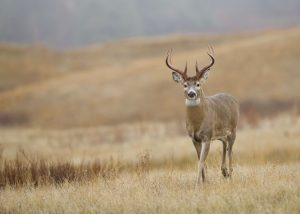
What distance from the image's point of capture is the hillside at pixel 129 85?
4541 centimetres

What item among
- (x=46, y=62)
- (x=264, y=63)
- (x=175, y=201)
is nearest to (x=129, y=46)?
(x=46, y=62)

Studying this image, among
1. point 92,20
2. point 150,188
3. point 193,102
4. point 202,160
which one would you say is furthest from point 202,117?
point 92,20

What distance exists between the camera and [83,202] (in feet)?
41.2

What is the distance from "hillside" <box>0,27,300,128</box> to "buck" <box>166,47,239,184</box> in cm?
2648

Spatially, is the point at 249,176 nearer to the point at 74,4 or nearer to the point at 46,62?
the point at 46,62

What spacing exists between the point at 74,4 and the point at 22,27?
31.5 feet

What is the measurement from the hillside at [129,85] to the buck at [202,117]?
86.9 ft

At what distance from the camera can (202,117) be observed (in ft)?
46.8

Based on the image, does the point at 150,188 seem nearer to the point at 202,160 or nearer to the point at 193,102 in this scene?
the point at 202,160

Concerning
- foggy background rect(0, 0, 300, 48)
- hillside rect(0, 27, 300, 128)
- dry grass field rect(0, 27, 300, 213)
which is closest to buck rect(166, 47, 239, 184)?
dry grass field rect(0, 27, 300, 213)

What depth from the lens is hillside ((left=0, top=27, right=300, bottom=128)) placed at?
45406 millimetres

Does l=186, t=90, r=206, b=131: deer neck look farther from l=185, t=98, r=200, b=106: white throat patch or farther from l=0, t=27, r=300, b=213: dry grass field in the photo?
l=0, t=27, r=300, b=213: dry grass field

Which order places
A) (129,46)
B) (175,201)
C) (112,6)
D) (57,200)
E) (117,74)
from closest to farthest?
(175,201)
(57,200)
(117,74)
(129,46)
(112,6)

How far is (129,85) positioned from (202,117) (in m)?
38.9
